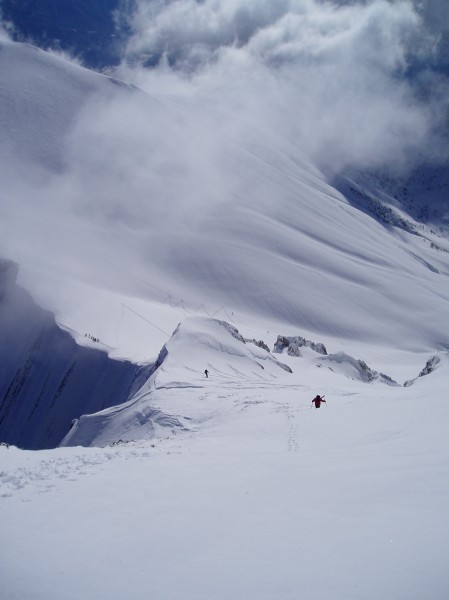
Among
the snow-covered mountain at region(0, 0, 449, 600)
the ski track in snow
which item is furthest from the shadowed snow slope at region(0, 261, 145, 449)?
the ski track in snow

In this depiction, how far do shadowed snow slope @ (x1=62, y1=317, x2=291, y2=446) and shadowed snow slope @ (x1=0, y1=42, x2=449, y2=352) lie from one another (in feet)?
31.3

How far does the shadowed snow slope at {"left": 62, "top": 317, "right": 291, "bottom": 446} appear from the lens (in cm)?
1498

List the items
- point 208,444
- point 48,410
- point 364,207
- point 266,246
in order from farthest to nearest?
point 364,207 < point 266,246 < point 48,410 < point 208,444

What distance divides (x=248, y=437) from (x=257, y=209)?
71257 millimetres

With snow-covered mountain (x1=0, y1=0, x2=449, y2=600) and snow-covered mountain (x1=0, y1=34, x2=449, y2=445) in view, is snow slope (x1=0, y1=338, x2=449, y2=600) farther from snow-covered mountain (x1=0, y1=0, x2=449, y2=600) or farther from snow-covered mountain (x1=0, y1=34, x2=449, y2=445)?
snow-covered mountain (x1=0, y1=34, x2=449, y2=445)

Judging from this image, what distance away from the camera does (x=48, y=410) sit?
2653 cm

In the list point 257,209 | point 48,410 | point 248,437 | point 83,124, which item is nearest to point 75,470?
point 248,437

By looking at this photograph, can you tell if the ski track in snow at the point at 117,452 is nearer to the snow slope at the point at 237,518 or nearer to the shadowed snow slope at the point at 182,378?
the snow slope at the point at 237,518

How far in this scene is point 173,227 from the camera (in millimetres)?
71812

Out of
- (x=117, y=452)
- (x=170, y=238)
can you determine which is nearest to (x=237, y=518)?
(x=117, y=452)

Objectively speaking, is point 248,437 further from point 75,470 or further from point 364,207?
point 364,207

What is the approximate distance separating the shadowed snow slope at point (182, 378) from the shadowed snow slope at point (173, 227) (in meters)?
9.54

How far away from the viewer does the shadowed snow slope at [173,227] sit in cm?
5641

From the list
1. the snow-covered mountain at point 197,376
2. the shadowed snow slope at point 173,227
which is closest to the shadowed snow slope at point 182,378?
the snow-covered mountain at point 197,376
